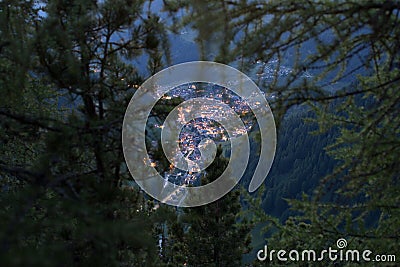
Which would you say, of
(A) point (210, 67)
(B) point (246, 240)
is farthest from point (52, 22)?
(B) point (246, 240)

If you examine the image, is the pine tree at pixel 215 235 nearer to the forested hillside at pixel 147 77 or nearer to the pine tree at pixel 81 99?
the forested hillside at pixel 147 77

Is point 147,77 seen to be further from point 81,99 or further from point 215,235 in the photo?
point 215,235

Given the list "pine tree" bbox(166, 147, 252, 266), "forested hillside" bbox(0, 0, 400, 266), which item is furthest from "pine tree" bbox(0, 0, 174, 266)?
"pine tree" bbox(166, 147, 252, 266)

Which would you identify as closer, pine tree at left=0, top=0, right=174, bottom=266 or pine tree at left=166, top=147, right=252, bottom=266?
pine tree at left=0, top=0, right=174, bottom=266

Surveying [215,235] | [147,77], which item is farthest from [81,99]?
[215,235]

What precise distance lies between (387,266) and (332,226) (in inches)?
35.8

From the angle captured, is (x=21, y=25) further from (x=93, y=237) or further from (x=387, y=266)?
(x=387, y=266)

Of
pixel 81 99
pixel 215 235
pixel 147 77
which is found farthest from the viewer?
pixel 215 235

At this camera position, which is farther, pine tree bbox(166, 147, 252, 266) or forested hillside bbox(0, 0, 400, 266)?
pine tree bbox(166, 147, 252, 266)

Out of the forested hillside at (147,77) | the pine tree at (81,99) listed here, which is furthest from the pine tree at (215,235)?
the pine tree at (81,99)

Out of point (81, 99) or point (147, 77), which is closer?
point (81, 99)

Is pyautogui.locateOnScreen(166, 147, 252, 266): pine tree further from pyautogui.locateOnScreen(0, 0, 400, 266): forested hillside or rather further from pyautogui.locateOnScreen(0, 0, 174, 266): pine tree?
pyautogui.locateOnScreen(0, 0, 174, 266): pine tree

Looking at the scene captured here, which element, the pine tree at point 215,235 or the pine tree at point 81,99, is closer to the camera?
the pine tree at point 81,99

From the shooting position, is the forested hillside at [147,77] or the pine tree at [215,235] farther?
the pine tree at [215,235]
